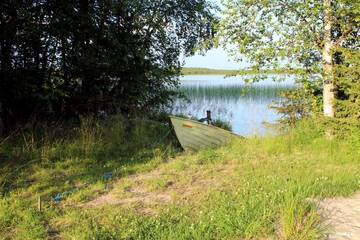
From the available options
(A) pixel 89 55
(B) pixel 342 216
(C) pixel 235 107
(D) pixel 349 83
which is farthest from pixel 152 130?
(C) pixel 235 107

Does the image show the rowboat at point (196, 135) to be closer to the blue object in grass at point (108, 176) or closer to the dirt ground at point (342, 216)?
the blue object in grass at point (108, 176)

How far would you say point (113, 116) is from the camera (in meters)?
12.2

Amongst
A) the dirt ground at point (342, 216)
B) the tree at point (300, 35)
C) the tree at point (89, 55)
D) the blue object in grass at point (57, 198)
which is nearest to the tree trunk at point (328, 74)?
the tree at point (300, 35)

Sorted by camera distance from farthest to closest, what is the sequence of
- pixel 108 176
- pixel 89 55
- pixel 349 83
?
pixel 89 55
pixel 349 83
pixel 108 176

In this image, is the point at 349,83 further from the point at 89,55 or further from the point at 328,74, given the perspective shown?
the point at 89,55

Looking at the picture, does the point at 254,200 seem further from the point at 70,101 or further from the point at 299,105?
the point at 70,101

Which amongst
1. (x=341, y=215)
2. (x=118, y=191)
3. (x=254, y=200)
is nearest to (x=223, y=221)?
(x=254, y=200)

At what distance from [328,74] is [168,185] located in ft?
15.9

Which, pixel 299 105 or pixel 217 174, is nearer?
pixel 217 174

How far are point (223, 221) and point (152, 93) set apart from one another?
30.0 ft

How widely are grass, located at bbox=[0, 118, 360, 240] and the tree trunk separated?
1.87 feet

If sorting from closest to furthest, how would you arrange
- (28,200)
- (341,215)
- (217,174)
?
1. (341,215)
2. (28,200)
3. (217,174)

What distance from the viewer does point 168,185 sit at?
7172 millimetres

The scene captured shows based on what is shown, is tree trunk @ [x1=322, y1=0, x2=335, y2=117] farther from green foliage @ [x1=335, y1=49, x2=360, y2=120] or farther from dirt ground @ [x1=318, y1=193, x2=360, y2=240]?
dirt ground @ [x1=318, y1=193, x2=360, y2=240]
